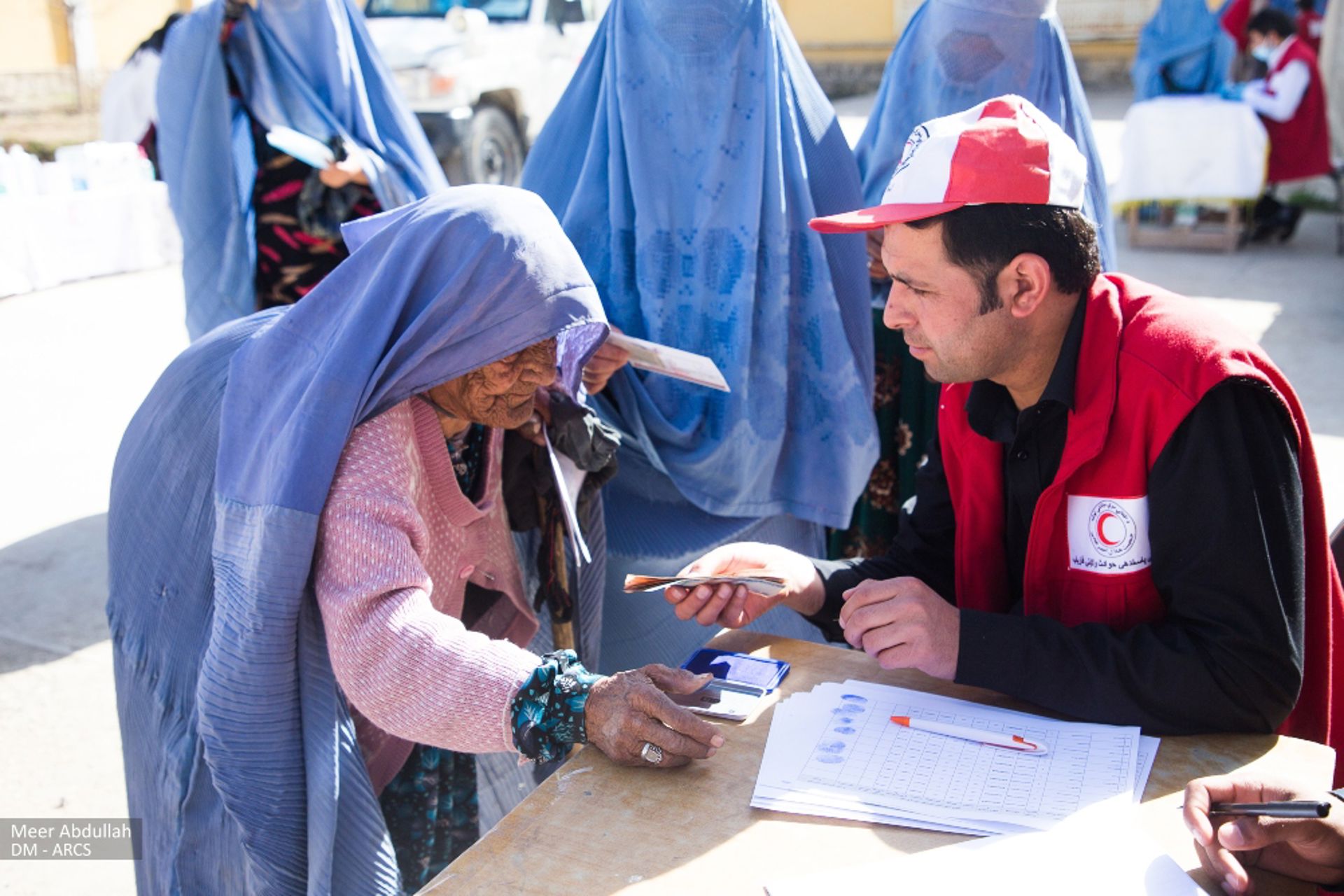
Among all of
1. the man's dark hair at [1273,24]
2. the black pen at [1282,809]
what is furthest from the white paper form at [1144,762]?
the man's dark hair at [1273,24]

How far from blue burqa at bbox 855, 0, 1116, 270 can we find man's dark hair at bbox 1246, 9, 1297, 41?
6886 millimetres

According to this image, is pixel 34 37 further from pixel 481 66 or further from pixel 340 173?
pixel 340 173

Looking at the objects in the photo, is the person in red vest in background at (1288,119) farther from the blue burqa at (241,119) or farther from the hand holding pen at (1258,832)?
the hand holding pen at (1258,832)

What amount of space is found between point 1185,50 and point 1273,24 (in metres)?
0.86

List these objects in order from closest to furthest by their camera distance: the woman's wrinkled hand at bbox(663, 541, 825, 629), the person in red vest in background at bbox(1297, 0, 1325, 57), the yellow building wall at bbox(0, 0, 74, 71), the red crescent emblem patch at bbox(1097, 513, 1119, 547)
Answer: the red crescent emblem patch at bbox(1097, 513, 1119, 547) < the woman's wrinkled hand at bbox(663, 541, 825, 629) < the person in red vest in background at bbox(1297, 0, 1325, 57) < the yellow building wall at bbox(0, 0, 74, 71)

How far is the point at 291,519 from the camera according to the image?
1503mm

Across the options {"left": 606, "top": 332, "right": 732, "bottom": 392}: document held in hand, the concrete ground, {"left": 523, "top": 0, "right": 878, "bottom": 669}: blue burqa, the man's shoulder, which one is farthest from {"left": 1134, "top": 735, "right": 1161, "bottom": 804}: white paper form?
the concrete ground

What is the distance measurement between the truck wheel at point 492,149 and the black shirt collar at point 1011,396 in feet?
24.0

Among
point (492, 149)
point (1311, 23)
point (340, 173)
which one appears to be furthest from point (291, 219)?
point (1311, 23)

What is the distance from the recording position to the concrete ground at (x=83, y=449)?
284cm

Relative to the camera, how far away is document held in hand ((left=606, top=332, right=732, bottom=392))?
6.73 ft

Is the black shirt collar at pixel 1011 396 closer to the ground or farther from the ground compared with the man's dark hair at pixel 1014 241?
closer to the ground

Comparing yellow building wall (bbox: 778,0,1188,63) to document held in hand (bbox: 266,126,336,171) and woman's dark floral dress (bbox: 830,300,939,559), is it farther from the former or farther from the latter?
woman's dark floral dress (bbox: 830,300,939,559)

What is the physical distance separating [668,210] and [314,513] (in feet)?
4.25
